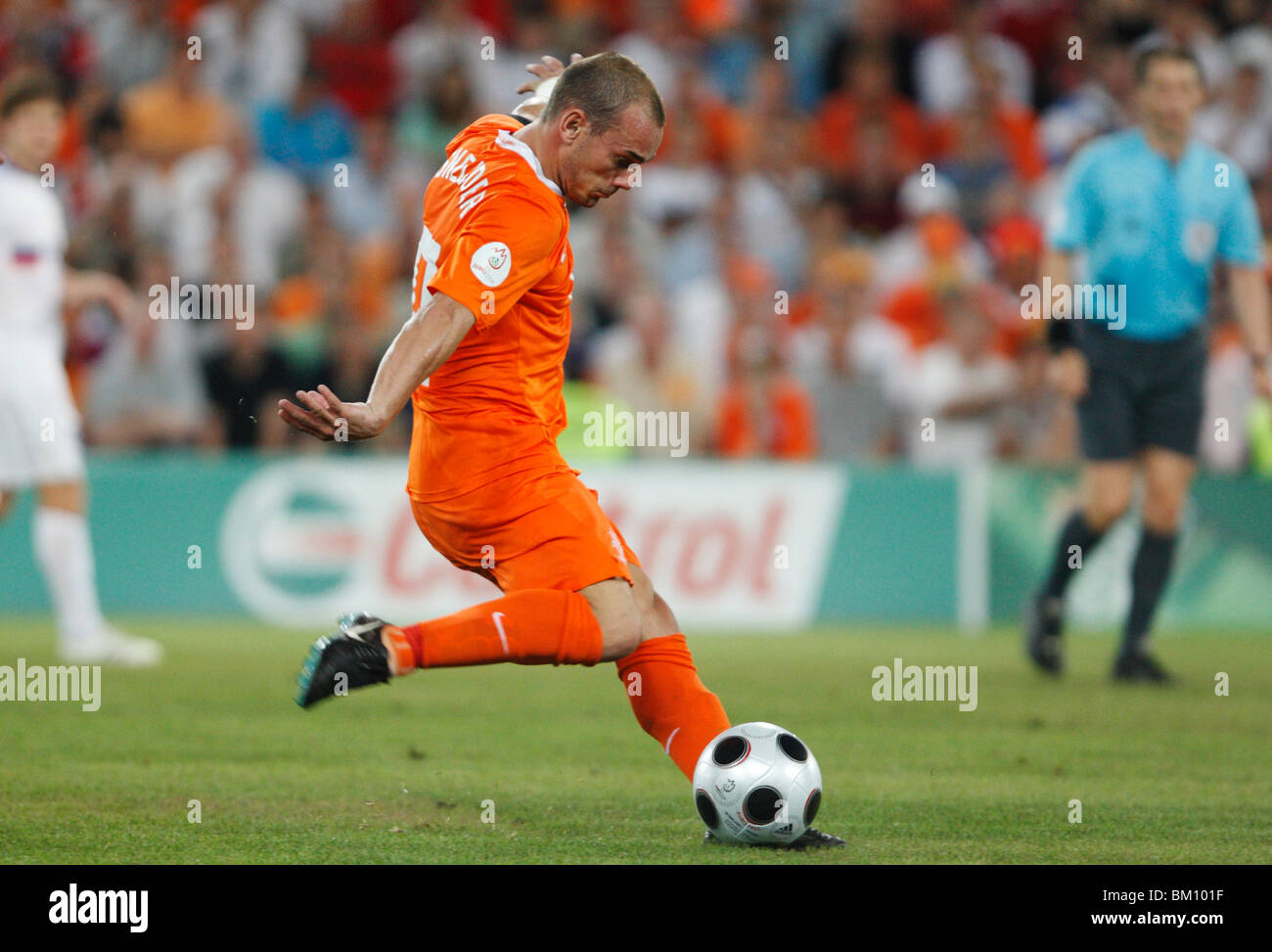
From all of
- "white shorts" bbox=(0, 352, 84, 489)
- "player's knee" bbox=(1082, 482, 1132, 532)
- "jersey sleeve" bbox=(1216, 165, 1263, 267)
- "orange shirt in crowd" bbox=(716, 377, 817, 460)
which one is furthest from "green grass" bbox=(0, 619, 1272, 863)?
"orange shirt in crowd" bbox=(716, 377, 817, 460)

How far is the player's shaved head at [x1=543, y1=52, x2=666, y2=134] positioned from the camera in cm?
479

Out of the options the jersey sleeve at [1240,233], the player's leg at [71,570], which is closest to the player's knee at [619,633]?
the jersey sleeve at [1240,233]

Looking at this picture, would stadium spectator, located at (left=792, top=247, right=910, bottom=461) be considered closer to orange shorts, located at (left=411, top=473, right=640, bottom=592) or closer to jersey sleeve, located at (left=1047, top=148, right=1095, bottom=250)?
jersey sleeve, located at (left=1047, top=148, right=1095, bottom=250)

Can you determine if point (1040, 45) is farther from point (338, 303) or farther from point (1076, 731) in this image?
point (1076, 731)

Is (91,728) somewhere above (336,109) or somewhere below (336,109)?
below

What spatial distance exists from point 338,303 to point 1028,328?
5166mm

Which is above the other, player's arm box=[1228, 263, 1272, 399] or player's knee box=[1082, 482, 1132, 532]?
player's arm box=[1228, 263, 1272, 399]

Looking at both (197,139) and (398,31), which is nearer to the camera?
(197,139)

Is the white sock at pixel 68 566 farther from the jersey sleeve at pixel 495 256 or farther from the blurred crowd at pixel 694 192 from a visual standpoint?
the jersey sleeve at pixel 495 256

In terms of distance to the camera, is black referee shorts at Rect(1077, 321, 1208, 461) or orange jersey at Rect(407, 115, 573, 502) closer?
orange jersey at Rect(407, 115, 573, 502)

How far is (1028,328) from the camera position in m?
13.7

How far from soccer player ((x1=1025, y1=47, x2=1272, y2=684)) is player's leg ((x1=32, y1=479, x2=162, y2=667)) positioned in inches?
190
